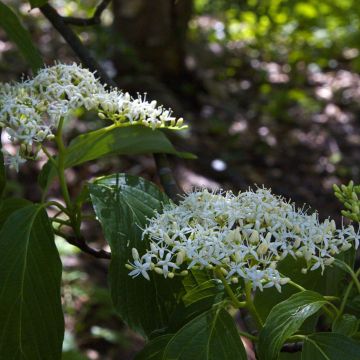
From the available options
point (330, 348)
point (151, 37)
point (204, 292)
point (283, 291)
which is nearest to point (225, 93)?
point (151, 37)

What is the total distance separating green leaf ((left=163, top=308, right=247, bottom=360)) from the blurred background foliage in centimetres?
180

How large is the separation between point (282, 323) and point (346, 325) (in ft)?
0.56

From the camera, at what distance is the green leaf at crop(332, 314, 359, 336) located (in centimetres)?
100

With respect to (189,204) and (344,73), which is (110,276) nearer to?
(189,204)

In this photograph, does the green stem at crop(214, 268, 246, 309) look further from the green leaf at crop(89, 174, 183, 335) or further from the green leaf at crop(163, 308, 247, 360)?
the green leaf at crop(89, 174, 183, 335)

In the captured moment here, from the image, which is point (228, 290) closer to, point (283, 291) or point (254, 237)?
point (254, 237)

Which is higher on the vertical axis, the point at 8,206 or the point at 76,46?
the point at 76,46

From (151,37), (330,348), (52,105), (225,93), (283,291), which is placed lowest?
(330,348)

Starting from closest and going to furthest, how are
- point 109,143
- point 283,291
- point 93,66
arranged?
point 283,291 → point 109,143 → point 93,66

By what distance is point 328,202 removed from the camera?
13.7 ft

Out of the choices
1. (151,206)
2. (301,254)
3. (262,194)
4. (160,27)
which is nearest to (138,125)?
(151,206)

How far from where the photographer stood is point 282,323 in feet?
2.97

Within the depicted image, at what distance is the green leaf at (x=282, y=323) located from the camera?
0.88 m

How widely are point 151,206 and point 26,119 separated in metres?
0.30
